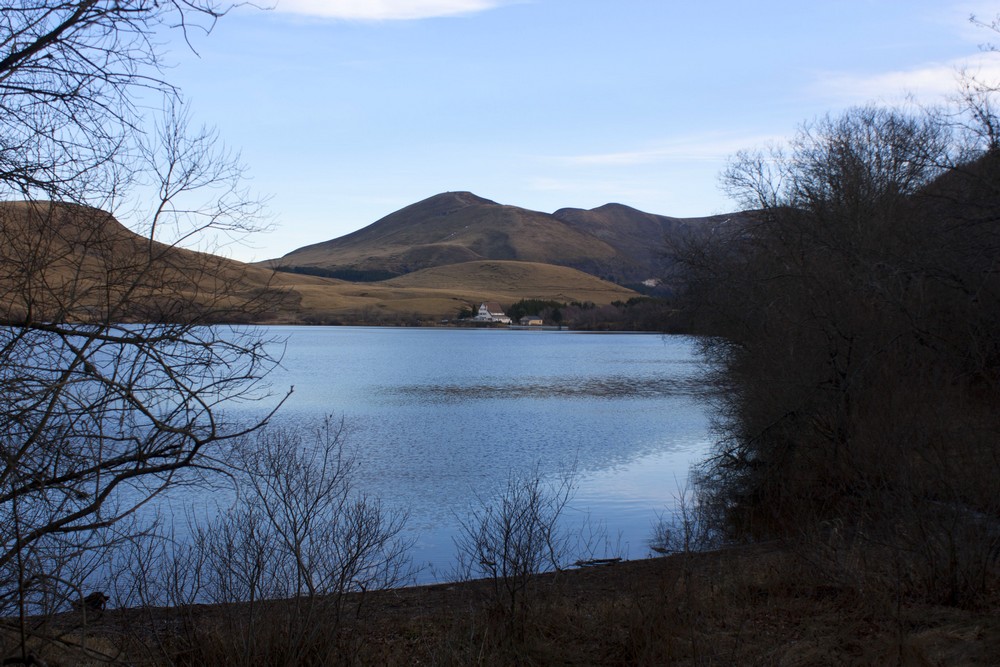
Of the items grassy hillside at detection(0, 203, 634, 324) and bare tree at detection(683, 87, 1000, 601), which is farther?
bare tree at detection(683, 87, 1000, 601)

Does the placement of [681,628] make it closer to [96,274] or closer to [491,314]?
[96,274]

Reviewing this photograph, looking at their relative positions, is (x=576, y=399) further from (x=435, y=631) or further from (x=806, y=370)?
(x=435, y=631)

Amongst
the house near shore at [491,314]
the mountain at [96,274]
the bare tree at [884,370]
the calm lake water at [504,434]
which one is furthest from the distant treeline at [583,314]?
the mountain at [96,274]

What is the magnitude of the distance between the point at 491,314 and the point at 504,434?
431ft

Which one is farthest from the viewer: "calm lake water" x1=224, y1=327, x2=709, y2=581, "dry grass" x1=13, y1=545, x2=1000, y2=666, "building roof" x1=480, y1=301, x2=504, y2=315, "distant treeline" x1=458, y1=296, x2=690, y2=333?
"building roof" x1=480, y1=301, x2=504, y2=315

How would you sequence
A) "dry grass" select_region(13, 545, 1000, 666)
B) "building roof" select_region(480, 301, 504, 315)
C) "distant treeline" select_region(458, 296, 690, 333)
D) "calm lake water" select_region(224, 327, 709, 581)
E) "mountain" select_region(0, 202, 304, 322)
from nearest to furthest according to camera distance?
"mountain" select_region(0, 202, 304, 322)
"dry grass" select_region(13, 545, 1000, 666)
"calm lake water" select_region(224, 327, 709, 581)
"distant treeline" select_region(458, 296, 690, 333)
"building roof" select_region(480, 301, 504, 315)

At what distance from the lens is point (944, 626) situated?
7.49 meters

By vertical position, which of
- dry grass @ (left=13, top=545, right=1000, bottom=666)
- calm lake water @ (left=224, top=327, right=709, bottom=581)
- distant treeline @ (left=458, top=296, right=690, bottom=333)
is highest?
distant treeline @ (left=458, top=296, right=690, bottom=333)

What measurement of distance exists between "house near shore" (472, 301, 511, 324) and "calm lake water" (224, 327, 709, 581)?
96.9 meters

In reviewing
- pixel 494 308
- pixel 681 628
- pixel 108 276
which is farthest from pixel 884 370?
pixel 494 308

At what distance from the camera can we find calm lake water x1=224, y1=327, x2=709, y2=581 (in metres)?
16.0

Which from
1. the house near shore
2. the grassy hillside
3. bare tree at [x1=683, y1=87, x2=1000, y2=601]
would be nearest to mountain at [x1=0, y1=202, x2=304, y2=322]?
the grassy hillside

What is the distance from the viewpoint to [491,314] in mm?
156500

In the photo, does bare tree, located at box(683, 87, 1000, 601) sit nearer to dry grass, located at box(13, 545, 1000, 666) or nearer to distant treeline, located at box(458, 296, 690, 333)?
dry grass, located at box(13, 545, 1000, 666)
